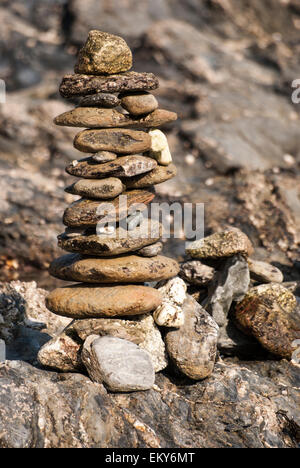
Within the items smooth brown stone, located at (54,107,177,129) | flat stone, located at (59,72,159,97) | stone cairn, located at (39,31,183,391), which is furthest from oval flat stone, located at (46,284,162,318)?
flat stone, located at (59,72,159,97)

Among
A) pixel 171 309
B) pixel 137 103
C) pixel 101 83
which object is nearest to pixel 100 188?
pixel 137 103

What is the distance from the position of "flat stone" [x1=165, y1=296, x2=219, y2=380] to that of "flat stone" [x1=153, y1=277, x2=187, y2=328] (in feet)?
0.63

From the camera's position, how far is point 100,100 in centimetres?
755

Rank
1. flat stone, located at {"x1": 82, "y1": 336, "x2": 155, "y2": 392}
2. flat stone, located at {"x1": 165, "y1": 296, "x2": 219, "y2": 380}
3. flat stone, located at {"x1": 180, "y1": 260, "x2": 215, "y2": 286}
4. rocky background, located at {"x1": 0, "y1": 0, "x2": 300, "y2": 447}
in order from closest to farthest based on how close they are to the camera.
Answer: rocky background, located at {"x1": 0, "y1": 0, "x2": 300, "y2": 447} → flat stone, located at {"x1": 82, "y1": 336, "x2": 155, "y2": 392} → flat stone, located at {"x1": 165, "y1": 296, "x2": 219, "y2": 380} → flat stone, located at {"x1": 180, "y1": 260, "x2": 215, "y2": 286}

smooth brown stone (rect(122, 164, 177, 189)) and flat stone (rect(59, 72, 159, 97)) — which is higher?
flat stone (rect(59, 72, 159, 97))

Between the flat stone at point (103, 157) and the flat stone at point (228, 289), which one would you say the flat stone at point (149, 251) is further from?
the flat stone at point (228, 289)

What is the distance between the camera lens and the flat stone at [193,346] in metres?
7.69

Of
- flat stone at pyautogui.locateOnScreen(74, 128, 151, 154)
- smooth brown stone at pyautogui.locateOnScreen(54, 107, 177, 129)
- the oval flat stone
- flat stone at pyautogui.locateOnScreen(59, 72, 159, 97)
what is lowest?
the oval flat stone

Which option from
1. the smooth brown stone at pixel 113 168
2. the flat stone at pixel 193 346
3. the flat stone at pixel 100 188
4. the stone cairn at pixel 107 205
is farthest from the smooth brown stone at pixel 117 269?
the smooth brown stone at pixel 113 168

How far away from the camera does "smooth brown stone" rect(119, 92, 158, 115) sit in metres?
7.81

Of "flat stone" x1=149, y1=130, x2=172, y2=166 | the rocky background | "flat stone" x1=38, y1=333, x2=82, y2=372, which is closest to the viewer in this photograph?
the rocky background

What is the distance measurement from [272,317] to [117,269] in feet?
11.0

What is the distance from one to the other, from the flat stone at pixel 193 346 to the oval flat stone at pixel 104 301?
659 mm

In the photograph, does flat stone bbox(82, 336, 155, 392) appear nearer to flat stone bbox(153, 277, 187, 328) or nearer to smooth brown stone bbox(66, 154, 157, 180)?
flat stone bbox(153, 277, 187, 328)
